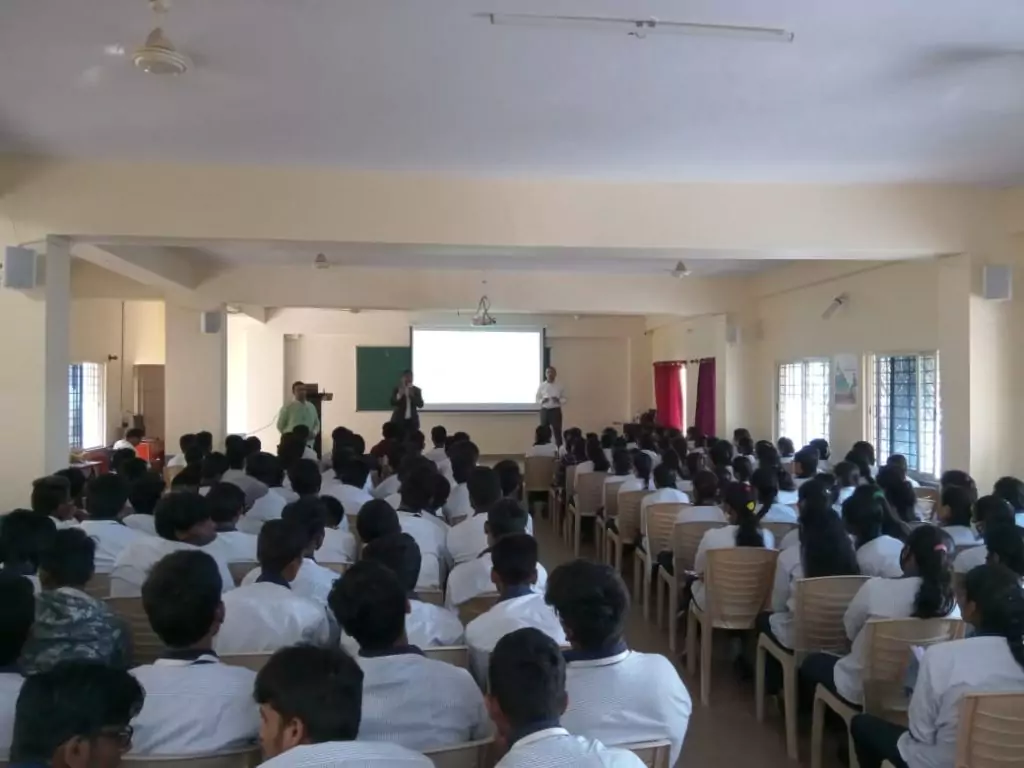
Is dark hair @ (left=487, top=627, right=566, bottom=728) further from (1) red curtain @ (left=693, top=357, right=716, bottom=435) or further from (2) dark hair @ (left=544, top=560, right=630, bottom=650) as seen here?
(1) red curtain @ (left=693, top=357, right=716, bottom=435)

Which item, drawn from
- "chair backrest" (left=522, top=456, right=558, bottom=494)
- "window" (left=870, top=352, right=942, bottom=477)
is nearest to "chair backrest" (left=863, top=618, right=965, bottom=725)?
"window" (left=870, top=352, right=942, bottom=477)

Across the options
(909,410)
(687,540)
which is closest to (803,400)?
(909,410)

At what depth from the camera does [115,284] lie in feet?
29.9

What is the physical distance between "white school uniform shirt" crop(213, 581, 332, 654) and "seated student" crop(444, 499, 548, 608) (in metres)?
0.74

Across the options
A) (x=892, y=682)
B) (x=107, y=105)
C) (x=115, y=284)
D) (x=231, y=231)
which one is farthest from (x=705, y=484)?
(x=115, y=284)

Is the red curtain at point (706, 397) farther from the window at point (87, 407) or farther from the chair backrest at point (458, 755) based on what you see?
the chair backrest at point (458, 755)

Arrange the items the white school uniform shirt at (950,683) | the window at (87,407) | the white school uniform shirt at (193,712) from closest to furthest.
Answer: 1. the white school uniform shirt at (193,712)
2. the white school uniform shirt at (950,683)
3. the window at (87,407)

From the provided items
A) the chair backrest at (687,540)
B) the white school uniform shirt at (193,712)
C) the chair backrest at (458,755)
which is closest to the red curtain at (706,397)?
the chair backrest at (687,540)

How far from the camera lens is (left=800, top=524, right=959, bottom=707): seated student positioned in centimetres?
279

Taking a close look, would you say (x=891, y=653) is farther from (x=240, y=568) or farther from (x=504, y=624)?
(x=240, y=568)

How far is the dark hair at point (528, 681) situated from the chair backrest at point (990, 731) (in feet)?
3.82

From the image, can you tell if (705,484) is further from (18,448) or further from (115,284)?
(115,284)

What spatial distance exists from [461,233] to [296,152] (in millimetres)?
1289

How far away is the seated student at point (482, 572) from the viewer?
3.32m
